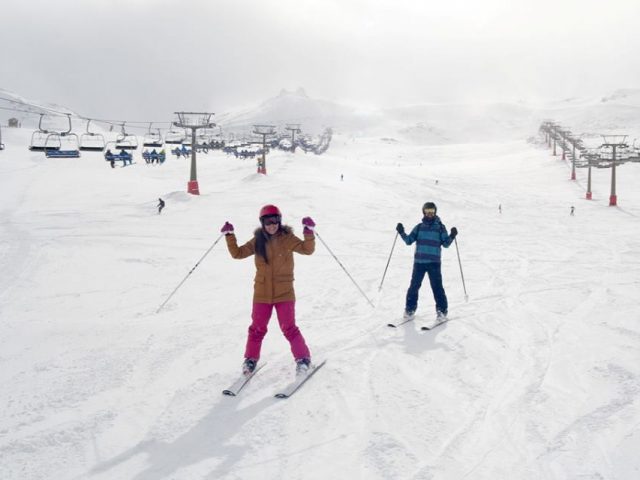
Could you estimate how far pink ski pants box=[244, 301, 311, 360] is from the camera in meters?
4.85

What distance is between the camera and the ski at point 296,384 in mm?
4590

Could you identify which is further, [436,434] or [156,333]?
[156,333]

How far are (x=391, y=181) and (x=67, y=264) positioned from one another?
2456 centimetres

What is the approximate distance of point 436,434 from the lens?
3.95 metres

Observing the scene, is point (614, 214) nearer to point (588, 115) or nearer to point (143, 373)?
point (143, 373)

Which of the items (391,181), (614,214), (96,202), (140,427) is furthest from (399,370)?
(391,181)

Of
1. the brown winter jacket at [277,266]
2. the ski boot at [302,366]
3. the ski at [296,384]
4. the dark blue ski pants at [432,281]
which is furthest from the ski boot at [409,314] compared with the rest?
the brown winter jacket at [277,266]

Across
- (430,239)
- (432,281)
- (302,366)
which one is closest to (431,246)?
(430,239)

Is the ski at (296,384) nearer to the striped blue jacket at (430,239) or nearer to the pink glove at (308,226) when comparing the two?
the pink glove at (308,226)

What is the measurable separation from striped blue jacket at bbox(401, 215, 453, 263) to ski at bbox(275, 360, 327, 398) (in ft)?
8.02

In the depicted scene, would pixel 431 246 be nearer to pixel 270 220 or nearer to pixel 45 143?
pixel 270 220

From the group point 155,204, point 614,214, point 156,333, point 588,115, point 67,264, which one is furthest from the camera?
point 588,115

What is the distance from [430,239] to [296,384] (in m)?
3.02

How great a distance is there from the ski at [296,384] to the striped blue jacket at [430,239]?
2443 mm
